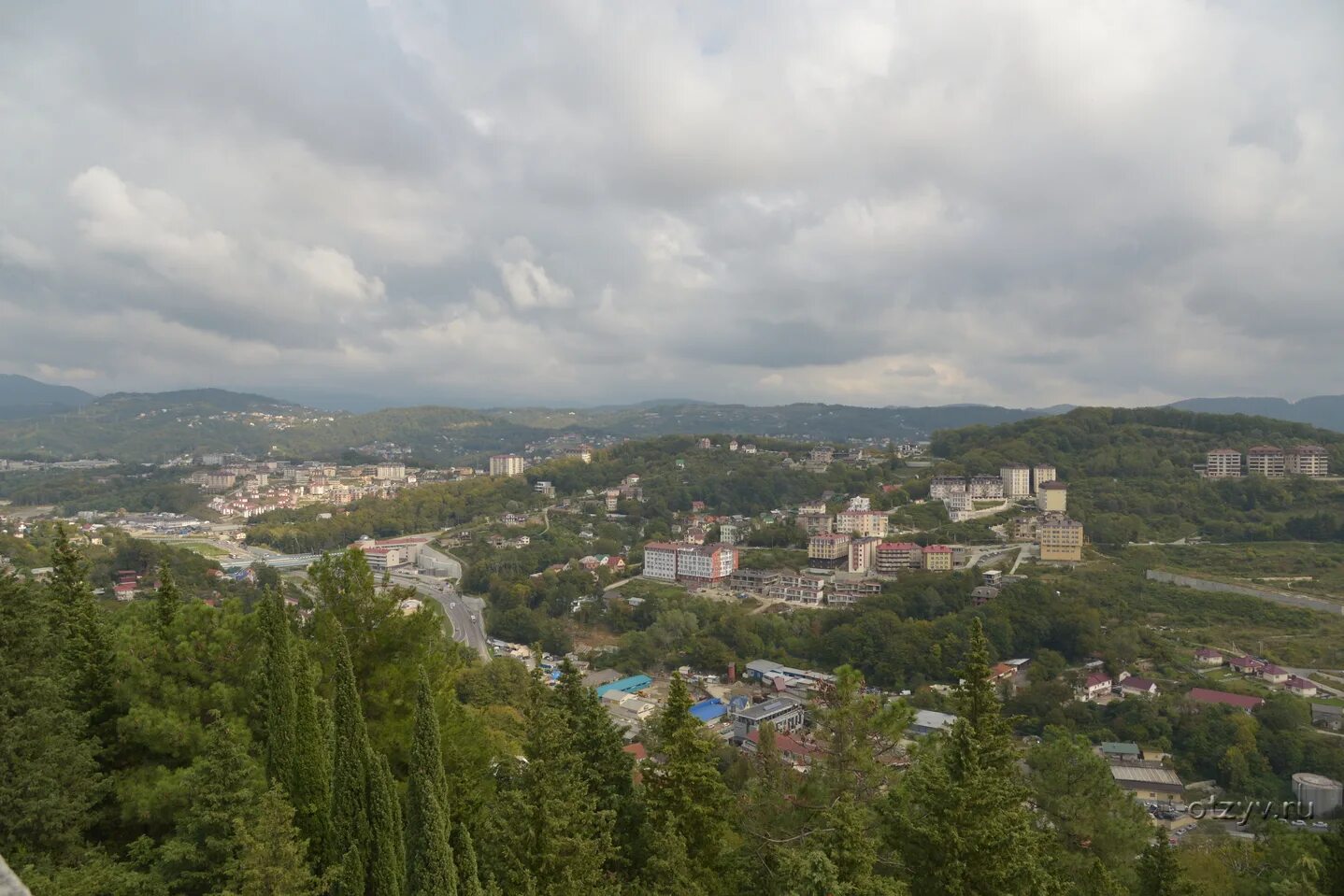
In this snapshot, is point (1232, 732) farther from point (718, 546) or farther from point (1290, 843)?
point (718, 546)

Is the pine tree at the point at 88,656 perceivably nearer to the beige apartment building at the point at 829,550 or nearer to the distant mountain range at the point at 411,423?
the beige apartment building at the point at 829,550

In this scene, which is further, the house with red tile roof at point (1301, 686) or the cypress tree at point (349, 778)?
the house with red tile roof at point (1301, 686)

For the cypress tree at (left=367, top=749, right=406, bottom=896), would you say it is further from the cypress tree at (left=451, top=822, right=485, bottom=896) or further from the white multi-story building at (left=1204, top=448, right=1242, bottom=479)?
the white multi-story building at (left=1204, top=448, right=1242, bottom=479)

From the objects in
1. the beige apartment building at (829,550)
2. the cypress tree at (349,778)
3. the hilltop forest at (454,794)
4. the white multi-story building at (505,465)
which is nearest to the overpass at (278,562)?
the beige apartment building at (829,550)

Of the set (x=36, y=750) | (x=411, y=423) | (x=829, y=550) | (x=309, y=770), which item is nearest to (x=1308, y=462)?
(x=829, y=550)

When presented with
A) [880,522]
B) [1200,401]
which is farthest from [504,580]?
[1200,401]

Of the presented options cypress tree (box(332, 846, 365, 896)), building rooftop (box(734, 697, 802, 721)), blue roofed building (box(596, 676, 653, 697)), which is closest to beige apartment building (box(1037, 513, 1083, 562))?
building rooftop (box(734, 697, 802, 721))

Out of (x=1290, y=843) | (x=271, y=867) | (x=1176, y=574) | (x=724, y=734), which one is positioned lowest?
(x=724, y=734)
